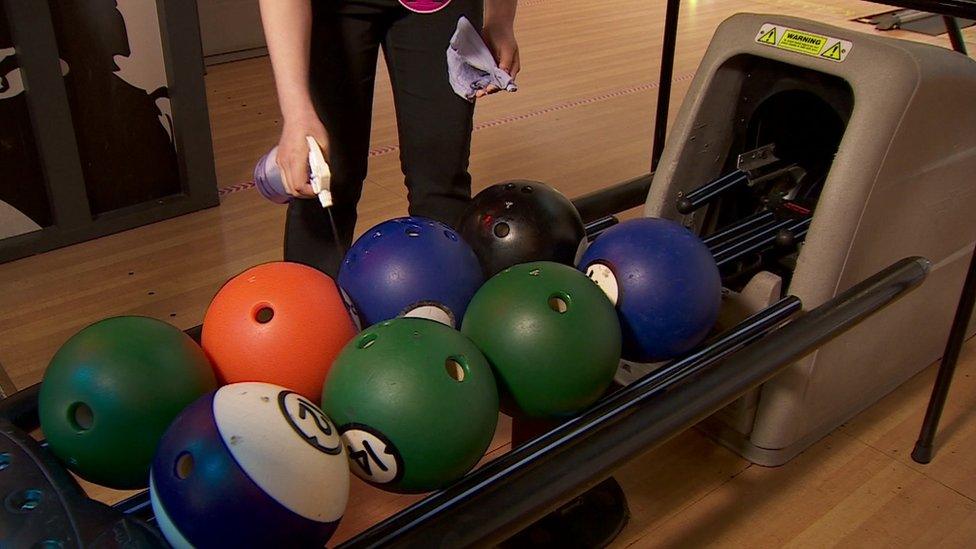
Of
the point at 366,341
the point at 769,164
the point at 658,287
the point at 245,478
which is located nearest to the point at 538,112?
the point at 769,164

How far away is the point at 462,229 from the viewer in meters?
1.49

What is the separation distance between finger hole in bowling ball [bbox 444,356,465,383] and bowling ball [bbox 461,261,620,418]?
93 millimetres

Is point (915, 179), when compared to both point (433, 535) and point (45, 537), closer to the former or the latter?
point (433, 535)

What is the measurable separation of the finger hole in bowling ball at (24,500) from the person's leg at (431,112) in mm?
919

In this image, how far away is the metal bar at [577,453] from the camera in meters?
0.91

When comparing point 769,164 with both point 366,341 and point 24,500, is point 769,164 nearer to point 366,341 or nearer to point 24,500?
point 366,341

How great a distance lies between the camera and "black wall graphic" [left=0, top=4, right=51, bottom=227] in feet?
7.27

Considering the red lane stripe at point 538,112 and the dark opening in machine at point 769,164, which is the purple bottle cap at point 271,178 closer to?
the dark opening in machine at point 769,164

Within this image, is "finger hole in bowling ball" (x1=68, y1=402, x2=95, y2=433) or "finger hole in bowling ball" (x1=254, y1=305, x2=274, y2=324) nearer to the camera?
"finger hole in bowling ball" (x1=68, y1=402, x2=95, y2=433)

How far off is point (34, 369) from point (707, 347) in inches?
56.8

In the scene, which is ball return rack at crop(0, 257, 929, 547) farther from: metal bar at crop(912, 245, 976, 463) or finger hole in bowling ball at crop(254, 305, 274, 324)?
metal bar at crop(912, 245, 976, 463)

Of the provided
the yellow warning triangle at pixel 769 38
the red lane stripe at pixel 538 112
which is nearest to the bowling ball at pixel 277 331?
the yellow warning triangle at pixel 769 38

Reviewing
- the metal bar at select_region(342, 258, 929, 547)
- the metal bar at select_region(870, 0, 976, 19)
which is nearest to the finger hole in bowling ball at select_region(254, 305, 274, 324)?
the metal bar at select_region(342, 258, 929, 547)

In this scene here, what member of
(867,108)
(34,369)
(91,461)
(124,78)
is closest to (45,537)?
(91,461)
